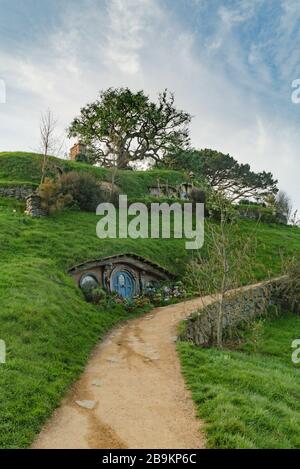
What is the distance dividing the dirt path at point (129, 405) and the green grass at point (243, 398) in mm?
342

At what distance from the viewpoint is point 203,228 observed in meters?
30.5

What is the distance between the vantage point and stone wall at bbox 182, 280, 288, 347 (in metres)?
15.0

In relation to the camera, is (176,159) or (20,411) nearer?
(20,411)

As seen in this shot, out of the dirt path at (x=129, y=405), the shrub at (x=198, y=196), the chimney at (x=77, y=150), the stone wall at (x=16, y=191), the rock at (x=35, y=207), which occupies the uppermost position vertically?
the chimney at (x=77, y=150)

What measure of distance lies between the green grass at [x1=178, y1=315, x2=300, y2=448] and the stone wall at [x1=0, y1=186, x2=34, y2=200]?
20.9 meters

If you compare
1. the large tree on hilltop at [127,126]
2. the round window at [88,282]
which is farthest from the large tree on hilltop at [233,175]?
the round window at [88,282]

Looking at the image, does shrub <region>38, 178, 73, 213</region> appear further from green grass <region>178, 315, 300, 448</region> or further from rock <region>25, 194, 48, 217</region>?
green grass <region>178, 315, 300, 448</region>

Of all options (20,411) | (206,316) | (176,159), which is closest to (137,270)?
(206,316)

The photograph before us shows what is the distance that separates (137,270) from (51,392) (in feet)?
40.6

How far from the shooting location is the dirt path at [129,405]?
7.12 meters

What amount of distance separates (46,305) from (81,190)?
57.0 ft

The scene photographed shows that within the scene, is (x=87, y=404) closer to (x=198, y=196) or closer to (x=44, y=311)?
(x=44, y=311)

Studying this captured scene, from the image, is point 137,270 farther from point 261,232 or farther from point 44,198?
point 261,232

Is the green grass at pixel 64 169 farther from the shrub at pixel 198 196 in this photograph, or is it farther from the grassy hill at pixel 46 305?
the shrub at pixel 198 196
